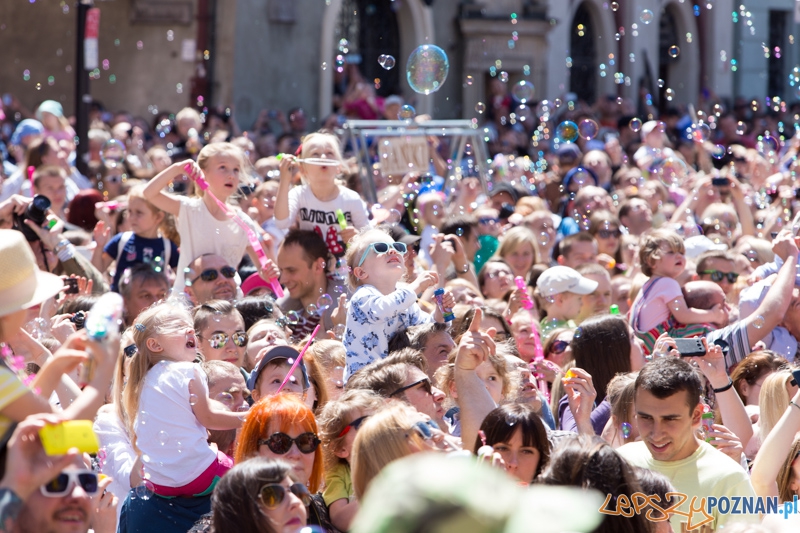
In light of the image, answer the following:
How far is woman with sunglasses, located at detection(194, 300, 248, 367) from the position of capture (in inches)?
188

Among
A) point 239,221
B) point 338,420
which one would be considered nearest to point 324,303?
point 239,221

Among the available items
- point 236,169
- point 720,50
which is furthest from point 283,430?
point 720,50

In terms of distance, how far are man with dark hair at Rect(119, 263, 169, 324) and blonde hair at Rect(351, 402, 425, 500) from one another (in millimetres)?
2788

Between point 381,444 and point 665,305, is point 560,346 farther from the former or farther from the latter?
point 381,444

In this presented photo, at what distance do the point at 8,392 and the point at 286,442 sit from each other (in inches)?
48.0

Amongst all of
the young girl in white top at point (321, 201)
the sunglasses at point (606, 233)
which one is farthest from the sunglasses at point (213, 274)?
the sunglasses at point (606, 233)

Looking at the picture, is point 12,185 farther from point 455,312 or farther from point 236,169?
point 455,312

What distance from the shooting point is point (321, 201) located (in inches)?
A: 245

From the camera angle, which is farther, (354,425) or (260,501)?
(354,425)

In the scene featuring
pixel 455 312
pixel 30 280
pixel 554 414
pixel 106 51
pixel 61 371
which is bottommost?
pixel 554 414

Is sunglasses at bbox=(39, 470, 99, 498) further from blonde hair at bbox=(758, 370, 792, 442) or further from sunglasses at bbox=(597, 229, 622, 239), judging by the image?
sunglasses at bbox=(597, 229, 622, 239)

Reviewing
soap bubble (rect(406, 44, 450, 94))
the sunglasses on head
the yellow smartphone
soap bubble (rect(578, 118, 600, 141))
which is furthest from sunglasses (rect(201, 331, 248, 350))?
soap bubble (rect(578, 118, 600, 141))

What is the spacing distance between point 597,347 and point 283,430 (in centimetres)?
182

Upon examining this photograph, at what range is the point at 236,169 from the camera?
6031 mm
